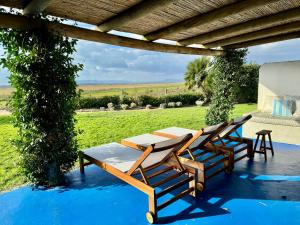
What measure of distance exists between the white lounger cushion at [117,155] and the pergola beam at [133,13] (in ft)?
7.77

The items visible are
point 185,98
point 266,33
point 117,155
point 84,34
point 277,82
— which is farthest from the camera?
point 185,98

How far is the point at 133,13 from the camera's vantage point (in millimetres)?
3715

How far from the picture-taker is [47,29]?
12.0 ft

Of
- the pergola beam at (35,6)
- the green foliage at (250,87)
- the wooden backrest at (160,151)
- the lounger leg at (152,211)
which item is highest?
the pergola beam at (35,6)

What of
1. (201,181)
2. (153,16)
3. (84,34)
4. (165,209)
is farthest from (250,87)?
(165,209)

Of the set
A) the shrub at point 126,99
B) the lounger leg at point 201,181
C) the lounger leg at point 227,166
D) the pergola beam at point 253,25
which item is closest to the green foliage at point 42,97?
the lounger leg at point 201,181

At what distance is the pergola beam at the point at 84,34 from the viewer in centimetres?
326

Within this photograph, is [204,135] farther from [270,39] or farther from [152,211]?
[270,39]

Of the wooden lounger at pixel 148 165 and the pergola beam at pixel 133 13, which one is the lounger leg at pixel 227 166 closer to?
the wooden lounger at pixel 148 165

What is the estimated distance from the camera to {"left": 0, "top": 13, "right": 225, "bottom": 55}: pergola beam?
326 cm

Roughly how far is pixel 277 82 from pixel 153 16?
5.75 meters

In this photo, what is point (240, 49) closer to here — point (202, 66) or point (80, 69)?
point (80, 69)

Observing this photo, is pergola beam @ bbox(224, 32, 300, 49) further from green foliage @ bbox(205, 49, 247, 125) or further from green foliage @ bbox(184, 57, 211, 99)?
green foliage @ bbox(184, 57, 211, 99)

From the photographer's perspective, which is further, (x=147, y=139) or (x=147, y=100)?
(x=147, y=100)
